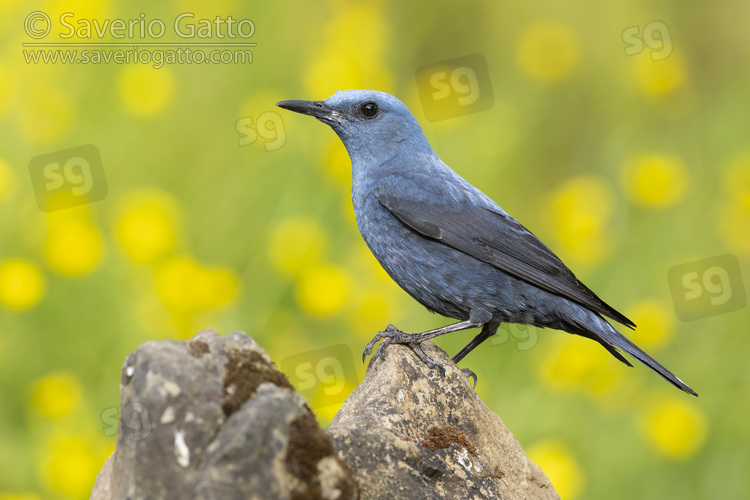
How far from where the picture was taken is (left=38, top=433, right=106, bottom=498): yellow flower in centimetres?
559

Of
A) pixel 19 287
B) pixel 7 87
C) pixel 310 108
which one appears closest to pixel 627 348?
pixel 310 108

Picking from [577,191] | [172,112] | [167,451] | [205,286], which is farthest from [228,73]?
[167,451]

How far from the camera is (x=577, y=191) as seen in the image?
7832mm

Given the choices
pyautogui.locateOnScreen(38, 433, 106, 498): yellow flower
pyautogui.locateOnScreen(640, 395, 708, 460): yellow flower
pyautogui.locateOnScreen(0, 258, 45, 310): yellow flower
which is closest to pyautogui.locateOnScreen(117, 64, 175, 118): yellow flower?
pyautogui.locateOnScreen(0, 258, 45, 310): yellow flower

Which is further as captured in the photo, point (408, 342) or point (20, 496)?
point (20, 496)

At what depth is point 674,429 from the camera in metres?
6.50

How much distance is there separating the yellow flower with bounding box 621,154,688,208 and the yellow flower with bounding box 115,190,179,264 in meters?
4.02

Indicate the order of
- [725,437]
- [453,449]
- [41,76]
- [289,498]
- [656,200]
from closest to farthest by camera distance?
[289,498], [453,449], [725,437], [41,76], [656,200]

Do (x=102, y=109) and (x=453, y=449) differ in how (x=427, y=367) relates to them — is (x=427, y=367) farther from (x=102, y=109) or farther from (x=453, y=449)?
(x=102, y=109)

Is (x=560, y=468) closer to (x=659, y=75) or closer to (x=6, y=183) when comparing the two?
(x=659, y=75)

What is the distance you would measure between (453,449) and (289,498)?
1.23 m
